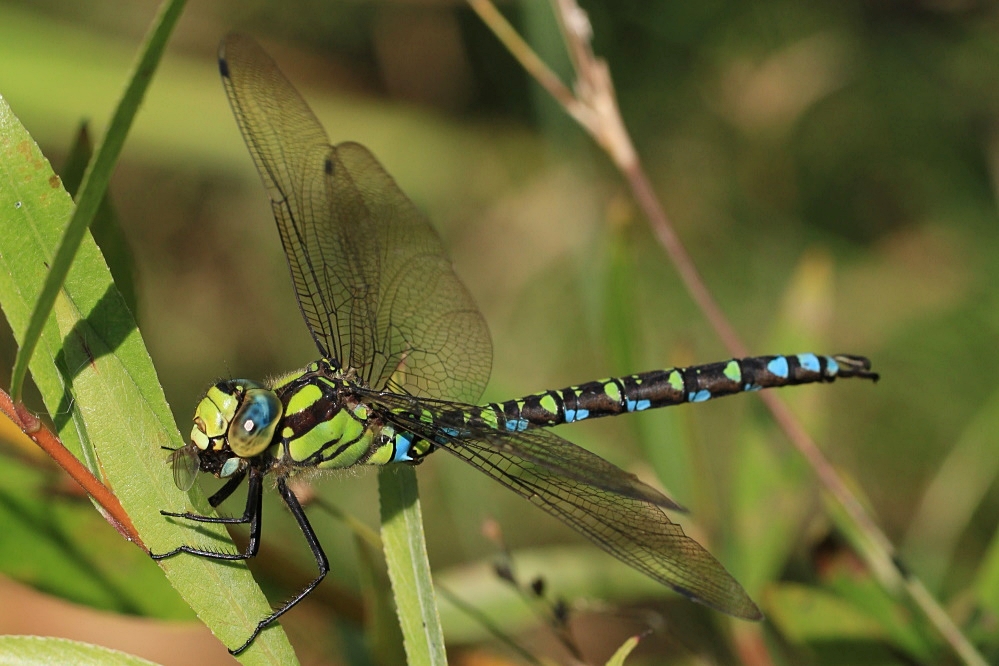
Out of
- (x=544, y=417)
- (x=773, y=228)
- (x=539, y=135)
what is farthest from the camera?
(x=539, y=135)

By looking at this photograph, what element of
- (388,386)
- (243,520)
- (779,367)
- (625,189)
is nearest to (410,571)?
(243,520)

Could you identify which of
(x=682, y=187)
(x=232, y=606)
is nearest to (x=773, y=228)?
(x=682, y=187)

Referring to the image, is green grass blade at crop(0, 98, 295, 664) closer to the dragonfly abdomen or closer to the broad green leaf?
the broad green leaf

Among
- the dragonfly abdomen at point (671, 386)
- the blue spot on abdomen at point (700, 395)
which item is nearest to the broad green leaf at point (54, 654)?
the dragonfly abdomen at point (671, 386)

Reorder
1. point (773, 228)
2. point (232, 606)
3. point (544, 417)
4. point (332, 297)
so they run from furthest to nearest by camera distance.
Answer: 1. point (773, 228)
2. point (544, 417)
3. point (332, 297)
4. point (232, 606)

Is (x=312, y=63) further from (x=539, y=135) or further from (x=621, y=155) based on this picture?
(x=621, y=155)

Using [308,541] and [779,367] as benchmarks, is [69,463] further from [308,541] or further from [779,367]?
[779,367]

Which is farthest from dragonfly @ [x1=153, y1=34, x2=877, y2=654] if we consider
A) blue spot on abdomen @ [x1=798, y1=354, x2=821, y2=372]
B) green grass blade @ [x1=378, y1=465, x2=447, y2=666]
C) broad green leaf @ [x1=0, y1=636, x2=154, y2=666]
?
broad green leaf @ [x1=0, y1=636, x2=154, y2=666]
